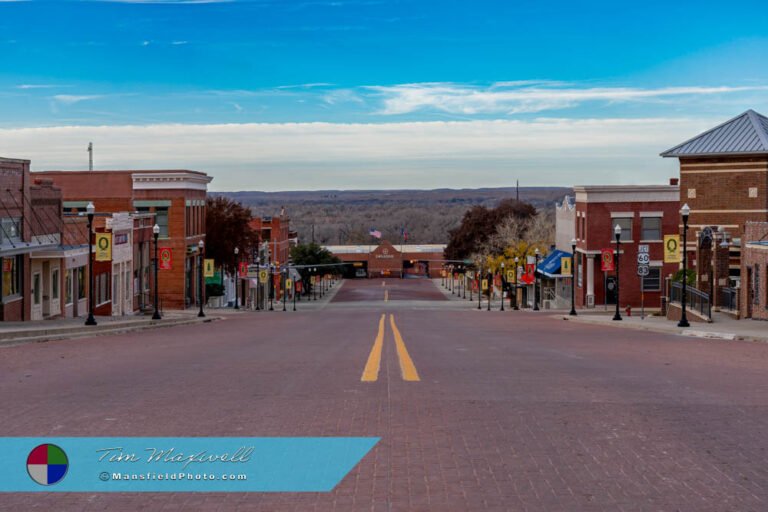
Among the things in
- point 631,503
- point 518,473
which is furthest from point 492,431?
point 631,503

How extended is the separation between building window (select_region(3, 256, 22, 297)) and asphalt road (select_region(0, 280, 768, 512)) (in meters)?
17.2

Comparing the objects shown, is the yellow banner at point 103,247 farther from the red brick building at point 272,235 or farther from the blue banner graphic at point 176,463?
the red brick building at point 272,235

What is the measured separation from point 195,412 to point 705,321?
26483mm

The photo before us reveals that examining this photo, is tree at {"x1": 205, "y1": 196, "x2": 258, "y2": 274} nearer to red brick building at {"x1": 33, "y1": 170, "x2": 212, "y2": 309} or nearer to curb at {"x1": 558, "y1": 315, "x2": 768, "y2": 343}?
red brick building at {"x1": 33, "y1": 170, "x2": 212, "y2": 309}

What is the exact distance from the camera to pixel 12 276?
37.1 meters

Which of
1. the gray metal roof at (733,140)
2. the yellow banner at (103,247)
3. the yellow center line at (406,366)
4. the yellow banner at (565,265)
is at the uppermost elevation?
the gray metal roof at (733,140)

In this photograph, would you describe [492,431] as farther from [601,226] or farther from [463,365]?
[601,226]

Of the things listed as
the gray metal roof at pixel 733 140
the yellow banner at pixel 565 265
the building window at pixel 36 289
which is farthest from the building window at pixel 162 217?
the gray metal roof at pixel 733 140

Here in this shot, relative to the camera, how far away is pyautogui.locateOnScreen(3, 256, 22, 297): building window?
36.0 m

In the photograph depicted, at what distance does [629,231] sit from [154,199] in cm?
3259

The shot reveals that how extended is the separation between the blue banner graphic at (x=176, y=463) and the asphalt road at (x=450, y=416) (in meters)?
0.22

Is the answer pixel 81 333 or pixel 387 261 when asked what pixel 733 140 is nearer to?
pixel 81 333

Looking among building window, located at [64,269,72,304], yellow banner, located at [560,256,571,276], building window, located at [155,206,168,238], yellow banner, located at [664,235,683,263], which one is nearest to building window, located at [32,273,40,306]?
building window, located at [64,269,72,304]

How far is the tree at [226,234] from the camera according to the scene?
249ft
